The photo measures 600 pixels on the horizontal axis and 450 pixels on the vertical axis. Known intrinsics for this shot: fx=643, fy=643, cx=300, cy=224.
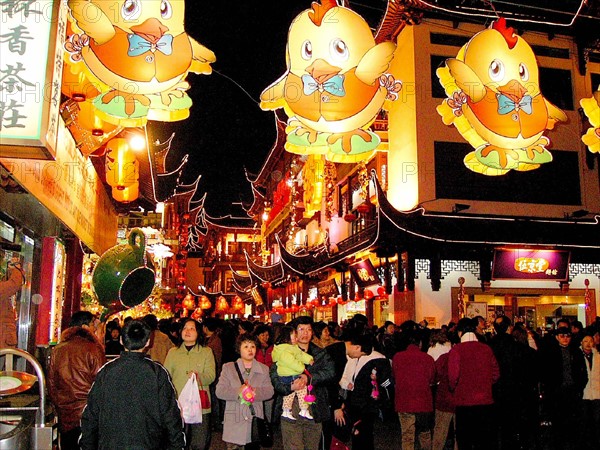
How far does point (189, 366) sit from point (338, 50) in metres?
4.44

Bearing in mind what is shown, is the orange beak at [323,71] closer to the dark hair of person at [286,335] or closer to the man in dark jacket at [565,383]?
the dark hair of person at [286,335]

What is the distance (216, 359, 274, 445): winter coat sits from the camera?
7.46m

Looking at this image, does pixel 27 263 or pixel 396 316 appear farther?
pixel 396 316

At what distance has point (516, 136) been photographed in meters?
8.84

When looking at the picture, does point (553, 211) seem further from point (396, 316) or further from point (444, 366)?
point (444, 366)

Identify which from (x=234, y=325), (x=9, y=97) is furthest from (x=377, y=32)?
(x=9, y=97)

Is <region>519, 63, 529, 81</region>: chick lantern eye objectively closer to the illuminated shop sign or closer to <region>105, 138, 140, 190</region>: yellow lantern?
<region>105, 138, 140, 190</region>: yellow lantern

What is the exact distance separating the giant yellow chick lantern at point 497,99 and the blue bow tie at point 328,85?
1707mm

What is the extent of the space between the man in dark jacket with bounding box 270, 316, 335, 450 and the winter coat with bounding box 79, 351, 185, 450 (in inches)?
85.2

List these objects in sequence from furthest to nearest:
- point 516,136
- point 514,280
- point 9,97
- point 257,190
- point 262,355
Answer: point 257,190 → point 514,280 → point 262,355 → point 516,136 → point 9,97

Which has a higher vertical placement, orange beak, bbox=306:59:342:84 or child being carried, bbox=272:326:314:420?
orange beak, bbox=306:59:342:84

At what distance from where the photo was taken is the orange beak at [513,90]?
8.81m

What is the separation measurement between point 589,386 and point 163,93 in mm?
7932

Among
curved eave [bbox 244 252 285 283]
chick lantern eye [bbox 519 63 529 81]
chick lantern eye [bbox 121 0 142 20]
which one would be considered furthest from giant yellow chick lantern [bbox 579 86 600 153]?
curved eave [bbox 244 252 285 283]
